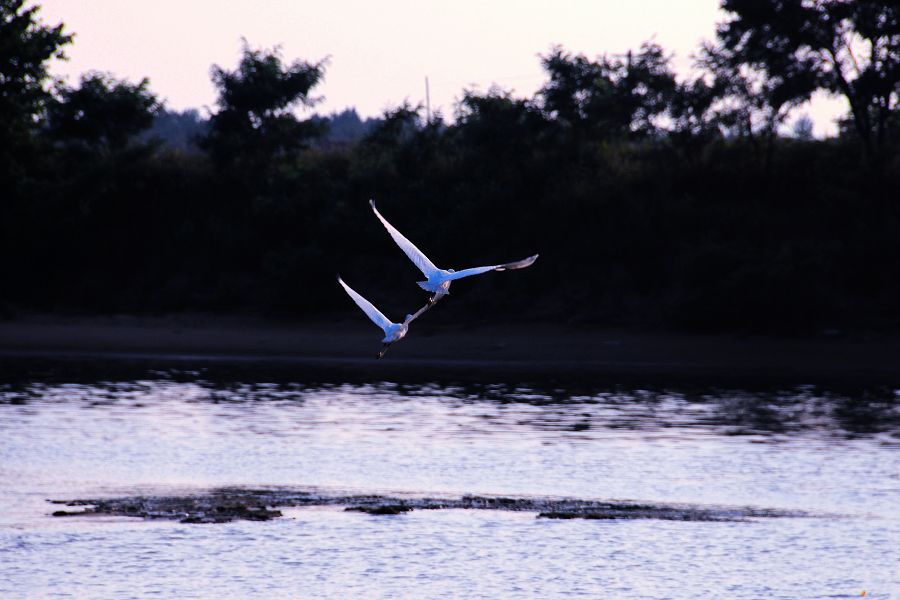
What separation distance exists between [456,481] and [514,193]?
894 inches

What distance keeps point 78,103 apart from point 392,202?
41.1ft

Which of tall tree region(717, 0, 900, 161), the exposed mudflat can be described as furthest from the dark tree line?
the exposed mudflat

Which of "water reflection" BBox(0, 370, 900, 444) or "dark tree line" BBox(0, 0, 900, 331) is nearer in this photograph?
"water reflection" BBox(0, 370, 900, 444)

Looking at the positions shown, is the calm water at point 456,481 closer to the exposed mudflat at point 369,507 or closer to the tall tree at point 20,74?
the exposed mudflat at point 369,507

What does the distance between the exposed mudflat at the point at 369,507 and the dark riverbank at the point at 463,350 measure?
12.8m

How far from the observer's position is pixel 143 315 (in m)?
41.0

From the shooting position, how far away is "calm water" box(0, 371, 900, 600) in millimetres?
14594

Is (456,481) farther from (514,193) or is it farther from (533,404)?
(514,193)

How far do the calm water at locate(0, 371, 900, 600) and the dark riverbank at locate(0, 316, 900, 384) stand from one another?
3.37m

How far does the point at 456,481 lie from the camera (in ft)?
61.8

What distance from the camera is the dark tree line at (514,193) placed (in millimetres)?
36688

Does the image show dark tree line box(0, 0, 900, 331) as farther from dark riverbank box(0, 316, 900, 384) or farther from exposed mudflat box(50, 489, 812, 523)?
exposed mudflat box(50, 489, 812, 523)

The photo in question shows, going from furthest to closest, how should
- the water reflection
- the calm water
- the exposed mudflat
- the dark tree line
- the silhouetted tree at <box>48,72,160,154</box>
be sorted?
1. the silhouetted tree at <box>48,72,160,154</box>
2. the dark tree line
3. the water reflection
4. the exposed mudflat
5. the calm water

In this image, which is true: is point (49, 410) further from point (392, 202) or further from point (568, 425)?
point (392, 202)
